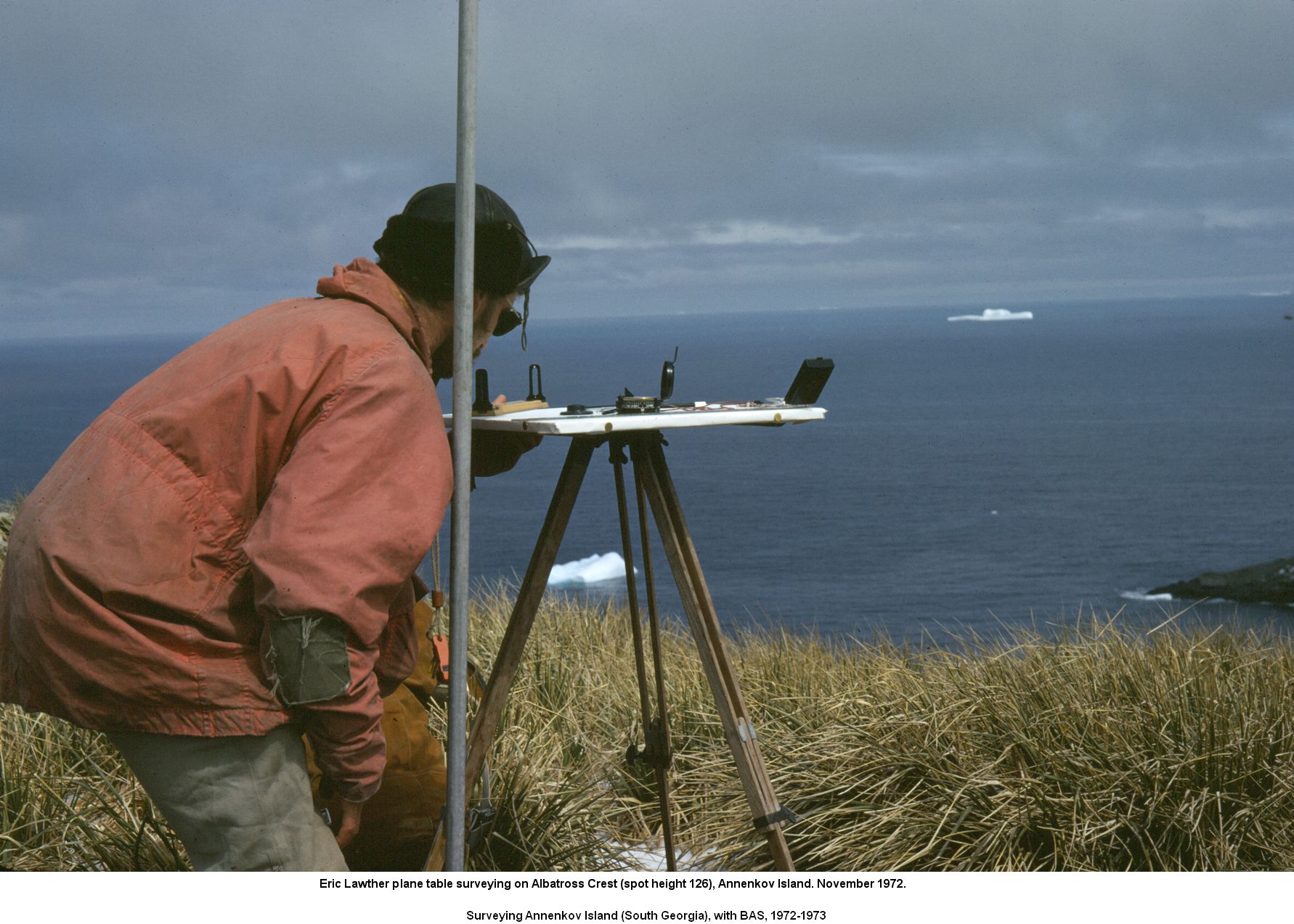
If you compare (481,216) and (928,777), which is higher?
(481,216)

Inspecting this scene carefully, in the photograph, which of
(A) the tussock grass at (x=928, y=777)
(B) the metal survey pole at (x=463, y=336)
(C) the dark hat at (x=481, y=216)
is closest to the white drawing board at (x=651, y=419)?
(C) the dark hat at (x=481, y=216)

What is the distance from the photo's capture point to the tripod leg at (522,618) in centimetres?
310

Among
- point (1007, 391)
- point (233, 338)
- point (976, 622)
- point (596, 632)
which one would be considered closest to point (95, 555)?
point (233, 338)

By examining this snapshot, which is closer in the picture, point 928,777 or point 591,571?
point 928,777

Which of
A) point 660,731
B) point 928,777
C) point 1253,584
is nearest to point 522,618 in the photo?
point 660,731

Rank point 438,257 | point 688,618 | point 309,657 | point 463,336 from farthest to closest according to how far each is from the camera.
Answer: point 688,618
point 438,257
point 463,336
point 309,657

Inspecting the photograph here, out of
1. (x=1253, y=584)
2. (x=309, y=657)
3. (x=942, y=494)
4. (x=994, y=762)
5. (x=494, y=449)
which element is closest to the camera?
(x=309, y=657)

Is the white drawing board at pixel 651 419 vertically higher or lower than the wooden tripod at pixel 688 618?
higher

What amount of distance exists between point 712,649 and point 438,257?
1324 mm

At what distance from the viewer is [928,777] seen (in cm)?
389

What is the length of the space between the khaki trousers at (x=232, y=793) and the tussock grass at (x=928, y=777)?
1209 millimetres

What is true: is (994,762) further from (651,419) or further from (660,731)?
(651,419)

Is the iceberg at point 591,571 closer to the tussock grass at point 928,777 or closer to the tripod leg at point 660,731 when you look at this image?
the tussock grass at point 928,777

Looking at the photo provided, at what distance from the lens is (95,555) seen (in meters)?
2.07
